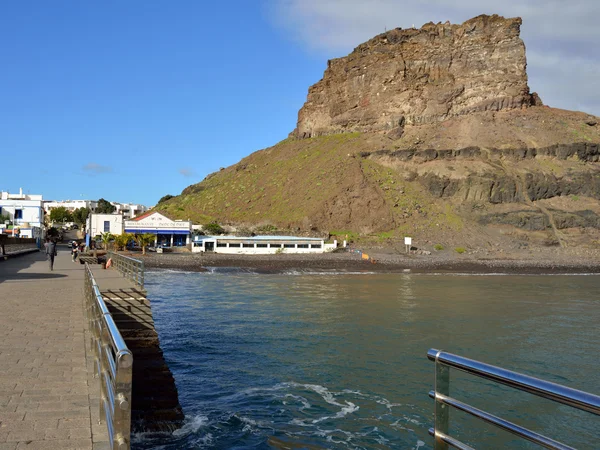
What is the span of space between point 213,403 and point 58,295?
712 centimetres

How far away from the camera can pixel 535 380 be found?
96.2 inches

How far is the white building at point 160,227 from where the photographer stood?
252 ft

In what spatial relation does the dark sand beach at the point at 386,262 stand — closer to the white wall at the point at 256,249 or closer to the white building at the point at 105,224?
the white wall at the point at 256,249

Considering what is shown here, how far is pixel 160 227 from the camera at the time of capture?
76.9 m

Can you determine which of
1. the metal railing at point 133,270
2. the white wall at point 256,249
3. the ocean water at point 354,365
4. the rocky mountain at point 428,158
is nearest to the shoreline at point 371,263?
the white wall at point 256,249

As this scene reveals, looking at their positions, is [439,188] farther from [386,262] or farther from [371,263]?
[371,263]

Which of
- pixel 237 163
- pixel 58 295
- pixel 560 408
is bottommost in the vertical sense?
pixel 560 408

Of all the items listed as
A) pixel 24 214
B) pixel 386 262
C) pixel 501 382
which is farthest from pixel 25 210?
pixel 501 382

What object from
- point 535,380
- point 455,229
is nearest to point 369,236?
point 455,229

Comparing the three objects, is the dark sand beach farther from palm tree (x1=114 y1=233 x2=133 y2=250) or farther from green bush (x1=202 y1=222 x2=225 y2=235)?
green bush (x1=202 y1=222 x2=225 y2=235)

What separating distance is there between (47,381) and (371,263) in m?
58.7

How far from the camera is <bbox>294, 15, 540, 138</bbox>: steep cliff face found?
105875 mm

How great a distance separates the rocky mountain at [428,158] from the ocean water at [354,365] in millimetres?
55551

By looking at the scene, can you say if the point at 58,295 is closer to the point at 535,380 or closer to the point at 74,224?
the point at 535,380
